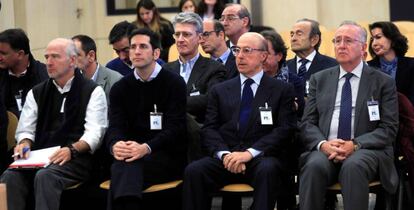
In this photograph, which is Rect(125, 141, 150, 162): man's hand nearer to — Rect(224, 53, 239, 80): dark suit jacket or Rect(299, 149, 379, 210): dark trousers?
Rect(299, 149, 379, 210): dark trousers

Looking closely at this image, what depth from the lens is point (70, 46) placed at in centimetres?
724

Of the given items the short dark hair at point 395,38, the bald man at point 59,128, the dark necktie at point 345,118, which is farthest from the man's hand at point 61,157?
the short dark hair at point 395,38

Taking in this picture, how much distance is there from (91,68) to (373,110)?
249 cm

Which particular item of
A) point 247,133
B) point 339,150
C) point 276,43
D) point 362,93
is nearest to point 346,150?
point 339,150

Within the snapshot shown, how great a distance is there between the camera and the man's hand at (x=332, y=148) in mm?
6492

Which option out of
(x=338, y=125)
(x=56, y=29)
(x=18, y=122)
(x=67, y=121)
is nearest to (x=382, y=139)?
(x=338, y=125)

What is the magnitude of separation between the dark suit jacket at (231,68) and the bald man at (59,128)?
3.83 ft

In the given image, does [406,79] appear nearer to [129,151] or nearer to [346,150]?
[346,150]

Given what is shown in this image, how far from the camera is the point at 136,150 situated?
6.74 metres

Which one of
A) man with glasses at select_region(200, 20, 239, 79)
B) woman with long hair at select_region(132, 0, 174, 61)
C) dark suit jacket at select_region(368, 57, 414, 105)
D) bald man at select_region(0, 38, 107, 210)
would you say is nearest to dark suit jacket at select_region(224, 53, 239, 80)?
man with glasses at select_region(200, 20, 239, 79)

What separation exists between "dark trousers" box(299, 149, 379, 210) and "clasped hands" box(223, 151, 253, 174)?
385mm

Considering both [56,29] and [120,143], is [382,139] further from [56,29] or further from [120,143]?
[56,29]

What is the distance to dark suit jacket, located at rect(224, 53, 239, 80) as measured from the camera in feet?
25.7

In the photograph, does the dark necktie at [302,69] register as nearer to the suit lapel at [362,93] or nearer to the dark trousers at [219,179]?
the suit lapel at [362,93]
